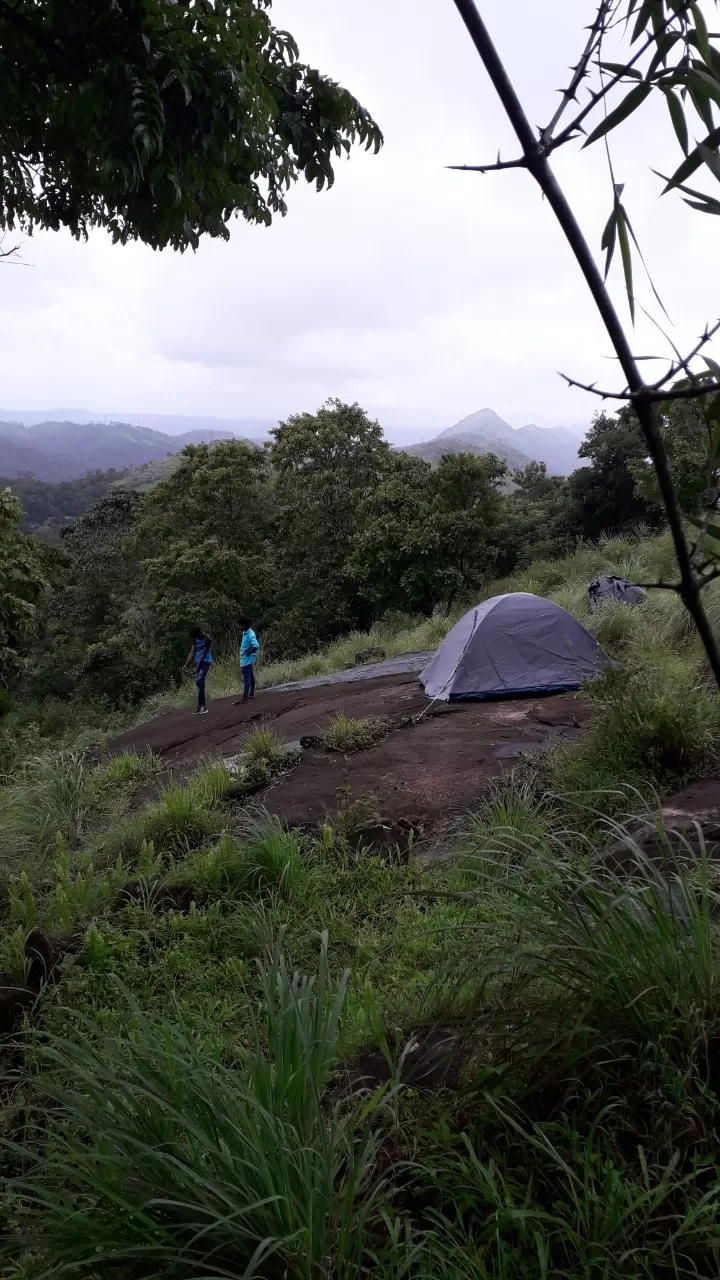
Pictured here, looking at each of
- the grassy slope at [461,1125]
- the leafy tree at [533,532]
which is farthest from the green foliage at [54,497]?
the grassy slope at [461,1125]

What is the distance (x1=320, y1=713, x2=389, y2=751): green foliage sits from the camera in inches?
291

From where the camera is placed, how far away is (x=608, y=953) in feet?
6.24

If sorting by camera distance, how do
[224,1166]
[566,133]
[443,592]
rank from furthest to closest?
[443,592] → [224,1166] → [566,133]

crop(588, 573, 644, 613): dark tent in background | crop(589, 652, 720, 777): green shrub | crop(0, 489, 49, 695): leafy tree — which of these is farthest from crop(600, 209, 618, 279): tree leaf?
crop(0, 489, 49, 695): leafy tree

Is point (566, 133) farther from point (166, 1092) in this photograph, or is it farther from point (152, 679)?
point (152, 679)

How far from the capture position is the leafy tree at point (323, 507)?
20.3 metres

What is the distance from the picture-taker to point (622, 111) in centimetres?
85

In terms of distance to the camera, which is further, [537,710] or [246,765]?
[537,710]

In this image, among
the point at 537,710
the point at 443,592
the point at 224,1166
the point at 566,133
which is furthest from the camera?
the point at 443,592

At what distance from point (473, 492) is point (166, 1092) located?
1840cm

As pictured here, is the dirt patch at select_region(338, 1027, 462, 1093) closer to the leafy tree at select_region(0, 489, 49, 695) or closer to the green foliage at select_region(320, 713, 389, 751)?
the green foliage at select_region(320, 713, 389, 751)

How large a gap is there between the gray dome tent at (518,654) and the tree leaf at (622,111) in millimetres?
8030

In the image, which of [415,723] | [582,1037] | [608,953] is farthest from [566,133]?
[415,723]

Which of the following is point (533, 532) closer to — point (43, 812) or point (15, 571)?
point (15, 571)
